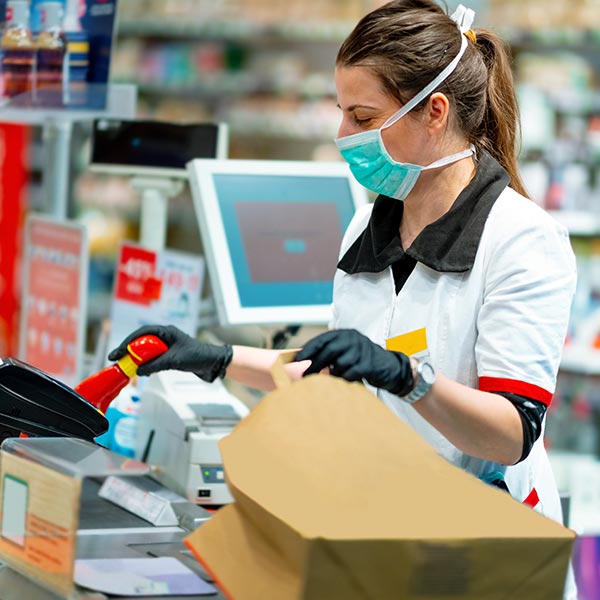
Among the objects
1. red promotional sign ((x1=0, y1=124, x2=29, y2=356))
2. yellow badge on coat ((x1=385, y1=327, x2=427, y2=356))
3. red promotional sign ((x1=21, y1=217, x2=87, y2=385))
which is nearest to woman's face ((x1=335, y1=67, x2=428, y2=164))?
yellow badge on coat ((x1=385, y1=327, x2=427, y2=356))

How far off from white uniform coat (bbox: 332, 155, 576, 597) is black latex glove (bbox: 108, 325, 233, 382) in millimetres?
280

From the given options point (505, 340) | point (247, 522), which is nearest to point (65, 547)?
point (247, 522)

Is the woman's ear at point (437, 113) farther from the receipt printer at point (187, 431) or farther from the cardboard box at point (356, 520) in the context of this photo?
the receipt printer at point (187, 431)

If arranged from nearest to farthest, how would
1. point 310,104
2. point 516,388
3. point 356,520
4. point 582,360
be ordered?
point 356,520 → point 516,388 → point 582,360 → point 310,104

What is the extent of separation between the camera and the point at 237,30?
6.36 meters

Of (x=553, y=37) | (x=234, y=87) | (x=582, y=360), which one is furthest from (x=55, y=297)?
(x=234, y=87)

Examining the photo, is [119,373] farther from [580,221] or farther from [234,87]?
[234,87]

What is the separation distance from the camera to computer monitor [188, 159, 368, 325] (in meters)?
2.57

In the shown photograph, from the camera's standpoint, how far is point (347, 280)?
2.04 m

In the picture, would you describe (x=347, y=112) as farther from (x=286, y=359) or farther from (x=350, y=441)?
(x=350, y=441)

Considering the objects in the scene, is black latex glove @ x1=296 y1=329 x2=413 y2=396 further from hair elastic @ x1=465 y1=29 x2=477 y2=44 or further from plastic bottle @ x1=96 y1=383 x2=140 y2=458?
plastic bottle @ x1=96 y1=383 x2=140 y2=458

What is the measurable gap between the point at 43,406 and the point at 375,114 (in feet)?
2.59

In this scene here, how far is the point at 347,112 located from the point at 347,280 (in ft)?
Result: 1.08

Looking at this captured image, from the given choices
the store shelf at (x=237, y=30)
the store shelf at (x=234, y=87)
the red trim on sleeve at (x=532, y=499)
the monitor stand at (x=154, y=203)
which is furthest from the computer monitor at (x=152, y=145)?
the store shelf at (x=234, y=87)
